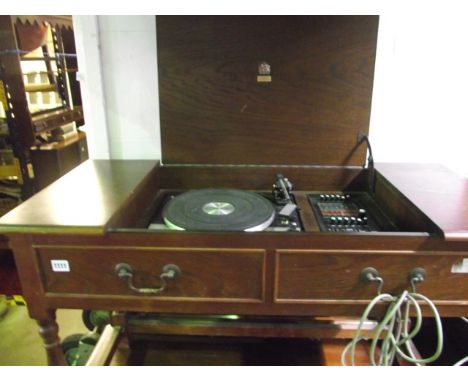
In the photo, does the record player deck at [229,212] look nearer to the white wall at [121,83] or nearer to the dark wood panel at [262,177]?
the dark wood panel at [262,177]

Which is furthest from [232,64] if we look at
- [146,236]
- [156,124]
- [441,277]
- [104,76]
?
[441,277]

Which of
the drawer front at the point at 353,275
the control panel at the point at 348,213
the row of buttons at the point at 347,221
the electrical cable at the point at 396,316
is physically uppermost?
the row of buttons at the point at 347,221

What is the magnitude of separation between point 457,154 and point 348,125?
17.7 inches

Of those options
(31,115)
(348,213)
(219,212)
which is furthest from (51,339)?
(31,115)

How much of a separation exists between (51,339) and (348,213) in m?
0.86

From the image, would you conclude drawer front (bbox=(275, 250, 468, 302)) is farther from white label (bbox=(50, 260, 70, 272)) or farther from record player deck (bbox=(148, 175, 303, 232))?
white label (bbox=(50, 260, 70, 272))

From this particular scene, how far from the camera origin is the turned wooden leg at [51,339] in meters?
0.87

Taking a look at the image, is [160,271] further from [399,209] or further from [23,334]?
[23,334]

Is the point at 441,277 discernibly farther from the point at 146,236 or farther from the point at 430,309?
the point at 146,236

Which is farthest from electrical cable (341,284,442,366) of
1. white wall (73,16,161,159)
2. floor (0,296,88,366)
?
floor (0,296,88,366)

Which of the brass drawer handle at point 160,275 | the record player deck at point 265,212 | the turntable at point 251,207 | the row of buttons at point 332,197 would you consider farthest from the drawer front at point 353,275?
the row of buttons at point 332,197
